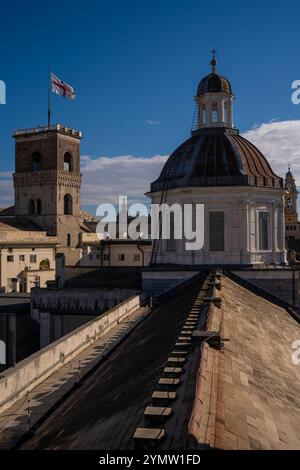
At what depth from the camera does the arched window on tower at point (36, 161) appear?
2923 inches

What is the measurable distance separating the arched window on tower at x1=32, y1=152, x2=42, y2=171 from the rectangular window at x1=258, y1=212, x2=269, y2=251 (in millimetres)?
51976

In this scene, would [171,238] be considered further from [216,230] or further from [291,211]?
[291,211]

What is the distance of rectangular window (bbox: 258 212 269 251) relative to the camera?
27000 mm

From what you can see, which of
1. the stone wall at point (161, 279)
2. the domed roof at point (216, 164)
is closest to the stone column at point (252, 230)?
the domed roof at point (216, 164)

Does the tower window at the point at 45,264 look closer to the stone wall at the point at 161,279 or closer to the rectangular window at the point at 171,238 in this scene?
the rectangular window at the point at 171,238

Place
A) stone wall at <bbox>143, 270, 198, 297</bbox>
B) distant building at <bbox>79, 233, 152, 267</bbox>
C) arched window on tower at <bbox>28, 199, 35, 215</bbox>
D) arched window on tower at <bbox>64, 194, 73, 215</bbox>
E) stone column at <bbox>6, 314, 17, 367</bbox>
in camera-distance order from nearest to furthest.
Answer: stone wall at <bbox>143, 270, 198, 297</bbox> → stone column at <bbox>6, 314, 17, 367</bbox> → distant building at <bbox>79, 233, 152, 267</bbox> → arched window on tower at <bbox>28, 199, 35, 215</bbox> → arched window on tower at <bbox>64, 194, 73, 215</bbox>

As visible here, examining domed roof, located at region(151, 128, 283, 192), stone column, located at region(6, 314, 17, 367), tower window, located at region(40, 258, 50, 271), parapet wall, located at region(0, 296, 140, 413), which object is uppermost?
domed roof, located at region(151, 128, 283, 192)

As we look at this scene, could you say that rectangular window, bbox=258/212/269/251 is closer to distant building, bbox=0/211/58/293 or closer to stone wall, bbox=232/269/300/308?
stone wall, bbox=232/269/300/308

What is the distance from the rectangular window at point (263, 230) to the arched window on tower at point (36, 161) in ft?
171

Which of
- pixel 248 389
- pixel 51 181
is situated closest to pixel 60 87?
pixel 51 181

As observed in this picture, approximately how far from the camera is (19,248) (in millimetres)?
62969

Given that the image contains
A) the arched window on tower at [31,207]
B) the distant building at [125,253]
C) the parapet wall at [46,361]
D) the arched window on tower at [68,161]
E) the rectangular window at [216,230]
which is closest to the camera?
the parapet wall at [46,361]

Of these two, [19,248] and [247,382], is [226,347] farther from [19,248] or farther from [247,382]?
[19,248]

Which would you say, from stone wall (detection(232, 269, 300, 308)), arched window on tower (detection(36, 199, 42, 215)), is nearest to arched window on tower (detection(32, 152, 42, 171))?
arched window on tower (detection(36, 199, 42, 215))
